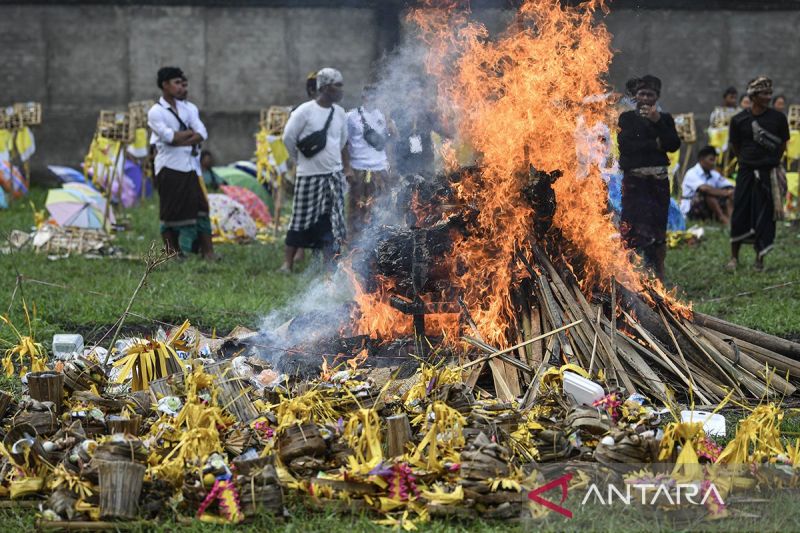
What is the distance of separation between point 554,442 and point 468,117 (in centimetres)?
312

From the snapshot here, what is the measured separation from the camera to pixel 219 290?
32.1 ft

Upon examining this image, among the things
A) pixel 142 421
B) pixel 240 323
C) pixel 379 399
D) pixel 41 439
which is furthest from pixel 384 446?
pixel 240 323

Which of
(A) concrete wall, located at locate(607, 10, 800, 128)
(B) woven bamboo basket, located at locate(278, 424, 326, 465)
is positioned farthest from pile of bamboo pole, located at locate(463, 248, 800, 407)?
(A) concrete wall, located at locate(607, 10, 800, 128)

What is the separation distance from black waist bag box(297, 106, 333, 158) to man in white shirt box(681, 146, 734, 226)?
294 inches

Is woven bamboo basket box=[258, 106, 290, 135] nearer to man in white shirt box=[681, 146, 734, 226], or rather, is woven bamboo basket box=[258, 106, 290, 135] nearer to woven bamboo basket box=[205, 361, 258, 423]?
man in white shirt box=[681, 146, 734, 226]

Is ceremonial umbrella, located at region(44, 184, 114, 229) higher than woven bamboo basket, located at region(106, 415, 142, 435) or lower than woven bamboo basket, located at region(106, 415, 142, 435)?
higher

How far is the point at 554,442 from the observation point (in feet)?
15.6

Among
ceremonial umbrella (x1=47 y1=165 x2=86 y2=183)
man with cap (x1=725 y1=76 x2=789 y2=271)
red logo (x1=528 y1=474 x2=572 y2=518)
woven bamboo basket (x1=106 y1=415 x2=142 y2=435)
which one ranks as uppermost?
man with cap (x1=725 y1=76 x2=789 y2=271)

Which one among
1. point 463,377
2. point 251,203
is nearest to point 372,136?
point 251,203

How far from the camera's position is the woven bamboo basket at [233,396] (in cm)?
518

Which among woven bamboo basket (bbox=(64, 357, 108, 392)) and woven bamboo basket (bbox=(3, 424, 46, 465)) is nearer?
woven bamboo basket (bbox=(3, 424, 46, 465))

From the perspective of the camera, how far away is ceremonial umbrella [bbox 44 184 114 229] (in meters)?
13.2

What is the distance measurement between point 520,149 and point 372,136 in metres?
4.50

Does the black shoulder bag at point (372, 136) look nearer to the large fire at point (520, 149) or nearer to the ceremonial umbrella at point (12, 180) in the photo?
the large fire at point (520, 149)
